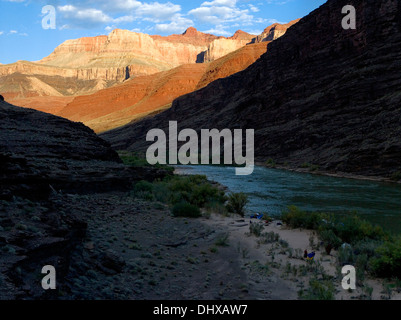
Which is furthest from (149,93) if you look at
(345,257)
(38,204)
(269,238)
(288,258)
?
(345,257)

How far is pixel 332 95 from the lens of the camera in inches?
1572

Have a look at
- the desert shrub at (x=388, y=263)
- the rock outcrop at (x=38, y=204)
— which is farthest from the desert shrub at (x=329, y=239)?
the rock outcrop at (x=38, y=204)

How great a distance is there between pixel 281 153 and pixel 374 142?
40.4 feet

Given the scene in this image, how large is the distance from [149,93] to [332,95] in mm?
91008

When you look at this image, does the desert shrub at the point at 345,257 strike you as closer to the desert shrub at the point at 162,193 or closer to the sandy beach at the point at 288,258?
the sandy beach at the point at 288,258

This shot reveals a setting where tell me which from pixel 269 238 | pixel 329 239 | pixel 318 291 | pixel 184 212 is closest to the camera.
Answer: pixel 318 291

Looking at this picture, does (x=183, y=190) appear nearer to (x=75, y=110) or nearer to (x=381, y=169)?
(x=381, y=169)

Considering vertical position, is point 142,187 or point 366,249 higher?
point 142,187

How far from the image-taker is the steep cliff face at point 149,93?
336 feet

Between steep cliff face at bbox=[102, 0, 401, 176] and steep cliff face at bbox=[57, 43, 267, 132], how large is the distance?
135ft

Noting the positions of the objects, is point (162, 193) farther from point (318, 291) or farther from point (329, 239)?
point (318, 291)

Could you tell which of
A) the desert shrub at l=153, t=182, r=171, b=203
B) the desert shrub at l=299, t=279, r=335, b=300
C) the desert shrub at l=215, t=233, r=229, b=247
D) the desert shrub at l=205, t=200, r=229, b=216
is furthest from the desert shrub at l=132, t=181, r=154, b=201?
the desert shrub at l=299, t=279, r=335, b=300

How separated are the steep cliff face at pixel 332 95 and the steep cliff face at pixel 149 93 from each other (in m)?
41.2

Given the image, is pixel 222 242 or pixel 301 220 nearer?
pixel 222 242
